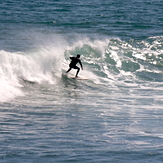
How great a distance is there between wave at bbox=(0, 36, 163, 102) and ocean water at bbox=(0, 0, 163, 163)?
0.17ft

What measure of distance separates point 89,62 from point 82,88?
5.52 metres

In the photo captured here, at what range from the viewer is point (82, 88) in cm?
1755

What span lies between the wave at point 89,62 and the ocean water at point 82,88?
0.05 metres

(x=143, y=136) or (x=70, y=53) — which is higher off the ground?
(x=70, y=53)

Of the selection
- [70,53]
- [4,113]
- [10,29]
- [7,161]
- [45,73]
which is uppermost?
[10,29]

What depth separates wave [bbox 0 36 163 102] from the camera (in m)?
17.7

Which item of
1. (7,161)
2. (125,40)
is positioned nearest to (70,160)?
(7,161)

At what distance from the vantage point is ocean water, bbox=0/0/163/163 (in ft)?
29.5

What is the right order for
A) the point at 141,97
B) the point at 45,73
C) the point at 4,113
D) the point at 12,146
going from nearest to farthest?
the point at 12,146 < the point at 4,113 < the point at 141,97 < the point at 45,73

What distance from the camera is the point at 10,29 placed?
30.1m

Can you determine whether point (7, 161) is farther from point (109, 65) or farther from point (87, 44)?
point (87, 44)

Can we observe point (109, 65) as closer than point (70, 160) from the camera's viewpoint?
No

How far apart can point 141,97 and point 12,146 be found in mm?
7672

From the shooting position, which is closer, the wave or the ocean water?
the ocean water
